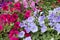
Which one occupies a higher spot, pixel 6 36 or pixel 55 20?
pixel 55 20

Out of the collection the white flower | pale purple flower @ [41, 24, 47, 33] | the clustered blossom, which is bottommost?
the white flower

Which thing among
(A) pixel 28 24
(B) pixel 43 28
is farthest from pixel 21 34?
(B) pixel 43 28

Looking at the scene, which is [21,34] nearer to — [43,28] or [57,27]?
[43,28]

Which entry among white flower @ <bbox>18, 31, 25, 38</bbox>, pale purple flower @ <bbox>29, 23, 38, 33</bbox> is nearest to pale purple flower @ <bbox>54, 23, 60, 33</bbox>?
pale purple flower @ <bbox>29, 23, 38, 33</bbox>

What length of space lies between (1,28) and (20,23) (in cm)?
24

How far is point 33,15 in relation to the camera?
2750 millimetres

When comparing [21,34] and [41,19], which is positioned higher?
[41,19]

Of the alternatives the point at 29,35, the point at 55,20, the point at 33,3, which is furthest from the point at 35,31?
the point at 33,3

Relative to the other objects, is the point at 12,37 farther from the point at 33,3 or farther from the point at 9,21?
the point at 33,3

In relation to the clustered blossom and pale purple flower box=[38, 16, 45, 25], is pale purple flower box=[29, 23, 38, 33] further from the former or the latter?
the clustered blossom

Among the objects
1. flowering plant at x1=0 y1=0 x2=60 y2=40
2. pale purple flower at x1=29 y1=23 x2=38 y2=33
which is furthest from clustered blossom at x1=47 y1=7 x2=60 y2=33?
pale purple flower at x1=29 y1=23 x2=38 y2=33

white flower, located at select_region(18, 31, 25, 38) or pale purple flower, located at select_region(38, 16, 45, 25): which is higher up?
pale purple flower, located at select_region(38, 16, 45, 25)

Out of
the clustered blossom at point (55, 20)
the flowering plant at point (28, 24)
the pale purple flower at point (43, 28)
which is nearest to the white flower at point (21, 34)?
the flowering plant at point (28, 24)

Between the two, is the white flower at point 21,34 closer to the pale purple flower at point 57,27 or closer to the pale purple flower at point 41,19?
the pale purple flower at point 41,19
